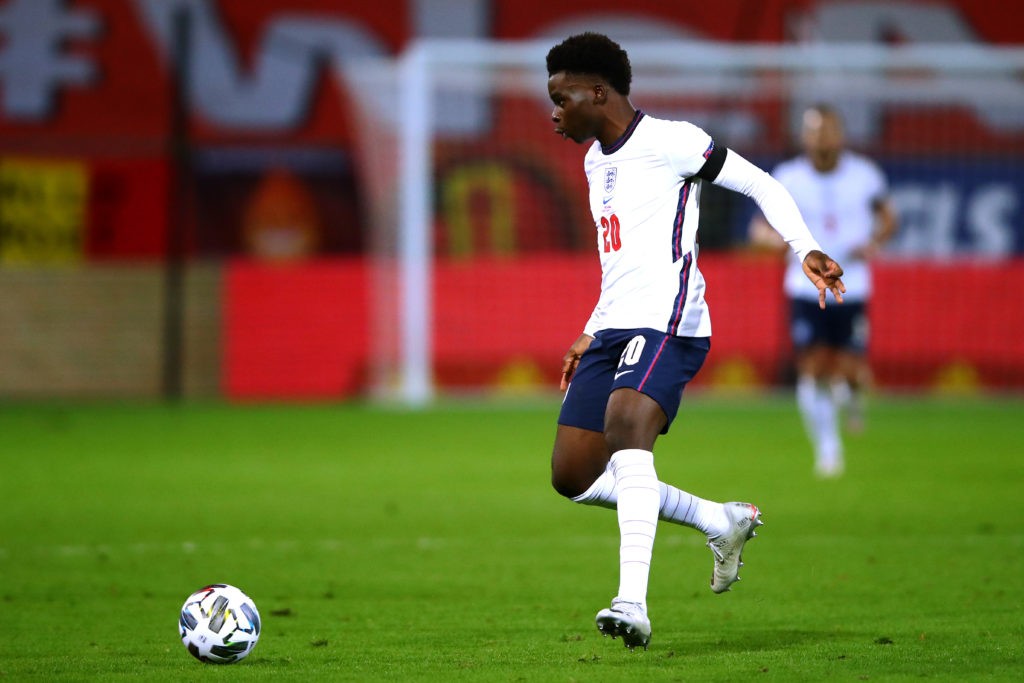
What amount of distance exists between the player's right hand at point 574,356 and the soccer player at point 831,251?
5.53 metres

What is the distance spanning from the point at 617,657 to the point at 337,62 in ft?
54.8

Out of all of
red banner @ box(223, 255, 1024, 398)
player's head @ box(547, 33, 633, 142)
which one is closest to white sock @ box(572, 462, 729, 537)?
player's head @ box(547, 33, 633, 142)

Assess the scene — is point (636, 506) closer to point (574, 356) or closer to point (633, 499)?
point (633, 499)

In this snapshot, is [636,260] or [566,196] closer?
[636,260]

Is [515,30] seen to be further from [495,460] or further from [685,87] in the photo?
[495,460]

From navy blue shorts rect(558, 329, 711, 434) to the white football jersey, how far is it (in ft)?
0.15

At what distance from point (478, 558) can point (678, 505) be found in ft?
7.08

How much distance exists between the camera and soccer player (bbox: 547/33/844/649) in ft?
18.0

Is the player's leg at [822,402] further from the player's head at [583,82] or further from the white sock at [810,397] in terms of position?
the player's head at [583,82]

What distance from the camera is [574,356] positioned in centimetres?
604

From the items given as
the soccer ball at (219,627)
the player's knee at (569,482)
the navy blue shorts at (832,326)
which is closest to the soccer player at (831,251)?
the navy blue shorts at (832,326)

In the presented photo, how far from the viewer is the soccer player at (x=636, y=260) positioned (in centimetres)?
Answer: 547

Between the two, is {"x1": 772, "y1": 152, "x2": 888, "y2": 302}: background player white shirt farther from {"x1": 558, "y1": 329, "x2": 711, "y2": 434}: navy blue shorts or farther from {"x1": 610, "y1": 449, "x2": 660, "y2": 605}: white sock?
{"x1": 610, "y1": 449, "x2": 660, "y2": 605}: white sock

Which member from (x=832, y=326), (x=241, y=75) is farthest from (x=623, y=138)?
(x=241, y=75)
